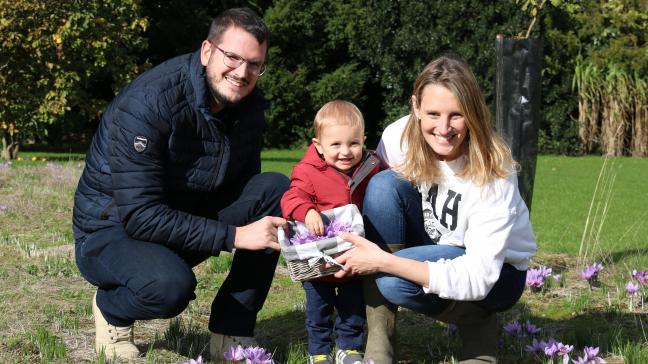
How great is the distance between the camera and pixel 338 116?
405 centimetres

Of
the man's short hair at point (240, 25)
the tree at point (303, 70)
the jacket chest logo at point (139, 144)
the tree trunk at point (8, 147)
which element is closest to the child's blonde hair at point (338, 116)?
the man's short hair at point (240, 25)

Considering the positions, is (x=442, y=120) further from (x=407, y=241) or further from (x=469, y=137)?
(x=407, y=241)

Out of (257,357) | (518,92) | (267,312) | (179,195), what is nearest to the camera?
(257,357)

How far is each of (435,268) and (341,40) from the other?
2398cm

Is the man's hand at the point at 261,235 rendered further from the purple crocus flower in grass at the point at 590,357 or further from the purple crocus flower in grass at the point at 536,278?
the purple crocus flower in grass at the point at 536,278

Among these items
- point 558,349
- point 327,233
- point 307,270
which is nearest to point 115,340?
point 307,270

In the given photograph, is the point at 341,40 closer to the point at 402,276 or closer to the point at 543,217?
the point at 543,217

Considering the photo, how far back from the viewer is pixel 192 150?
13.3 feet

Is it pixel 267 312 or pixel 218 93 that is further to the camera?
pixel 267 312

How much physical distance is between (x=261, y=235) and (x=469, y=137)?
936 millimetres

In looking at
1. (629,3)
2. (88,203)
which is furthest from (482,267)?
(629,3)

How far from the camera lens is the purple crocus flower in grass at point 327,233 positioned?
3782 millimetres

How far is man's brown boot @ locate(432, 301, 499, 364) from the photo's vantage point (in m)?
3.88

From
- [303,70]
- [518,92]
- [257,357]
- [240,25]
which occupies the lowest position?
[257,357]
